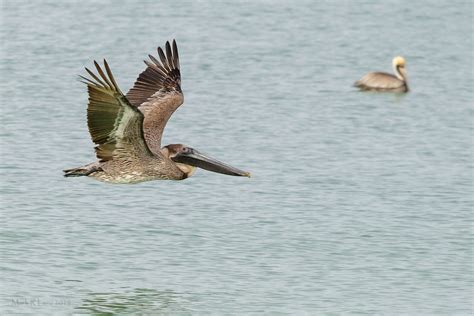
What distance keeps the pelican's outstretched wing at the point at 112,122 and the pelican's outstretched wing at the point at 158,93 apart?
767 mm

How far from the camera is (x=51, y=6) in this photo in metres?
18.3

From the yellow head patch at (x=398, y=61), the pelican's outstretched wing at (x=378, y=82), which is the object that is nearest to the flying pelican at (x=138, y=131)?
the pelican's outstretched wing at (x=378, y=82)

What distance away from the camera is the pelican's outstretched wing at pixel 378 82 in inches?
598

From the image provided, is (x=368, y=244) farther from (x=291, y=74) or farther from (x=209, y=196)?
(x=291, y=74)

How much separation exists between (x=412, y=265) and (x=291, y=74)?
259 inches

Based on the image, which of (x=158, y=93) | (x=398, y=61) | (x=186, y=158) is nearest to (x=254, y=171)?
(x=158, y=93)

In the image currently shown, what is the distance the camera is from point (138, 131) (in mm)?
7891

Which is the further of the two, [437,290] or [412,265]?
[412,265]

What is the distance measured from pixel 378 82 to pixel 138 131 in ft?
25.7

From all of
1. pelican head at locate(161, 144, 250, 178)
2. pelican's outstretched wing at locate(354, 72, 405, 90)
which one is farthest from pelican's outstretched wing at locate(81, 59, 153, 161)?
pelican's outstretched wing at locate(354, 72, 405, 90)

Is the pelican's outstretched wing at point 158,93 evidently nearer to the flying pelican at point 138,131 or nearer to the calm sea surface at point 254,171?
the flying pelican at point 138,131

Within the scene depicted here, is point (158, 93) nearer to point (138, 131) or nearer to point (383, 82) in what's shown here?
point (138, 131)

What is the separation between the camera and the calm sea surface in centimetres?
838

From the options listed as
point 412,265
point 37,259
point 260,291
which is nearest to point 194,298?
point 260,291
